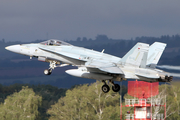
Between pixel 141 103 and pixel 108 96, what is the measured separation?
19384mm

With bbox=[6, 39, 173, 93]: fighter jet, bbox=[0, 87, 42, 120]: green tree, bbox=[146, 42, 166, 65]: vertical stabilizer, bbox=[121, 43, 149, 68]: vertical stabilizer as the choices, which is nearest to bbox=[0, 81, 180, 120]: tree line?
bbox=[0, 87, 42, 120]: green tree

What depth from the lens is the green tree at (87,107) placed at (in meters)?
56.3

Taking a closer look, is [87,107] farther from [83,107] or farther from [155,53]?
[155,53]

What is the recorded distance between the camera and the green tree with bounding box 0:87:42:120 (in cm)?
5675

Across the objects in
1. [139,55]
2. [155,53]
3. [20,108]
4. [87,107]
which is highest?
[155,53]

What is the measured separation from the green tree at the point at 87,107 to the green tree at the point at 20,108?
4.48m

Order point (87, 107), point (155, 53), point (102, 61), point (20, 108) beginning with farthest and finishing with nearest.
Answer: point (20, 108) < point (87, 107) < point (155, 53) < point (102, 61)

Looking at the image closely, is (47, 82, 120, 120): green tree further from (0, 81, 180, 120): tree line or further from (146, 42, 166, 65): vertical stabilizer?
(146, 42, 166, 65): vertical stabilizer

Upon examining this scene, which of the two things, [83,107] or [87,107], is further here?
[87,107]

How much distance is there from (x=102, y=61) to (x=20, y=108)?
4009cm

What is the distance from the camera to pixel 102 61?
76.1 feet

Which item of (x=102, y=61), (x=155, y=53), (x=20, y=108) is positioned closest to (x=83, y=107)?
(x=20, y=108)

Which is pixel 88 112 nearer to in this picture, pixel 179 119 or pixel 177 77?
pixel 179 119

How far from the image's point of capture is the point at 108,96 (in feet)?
192
